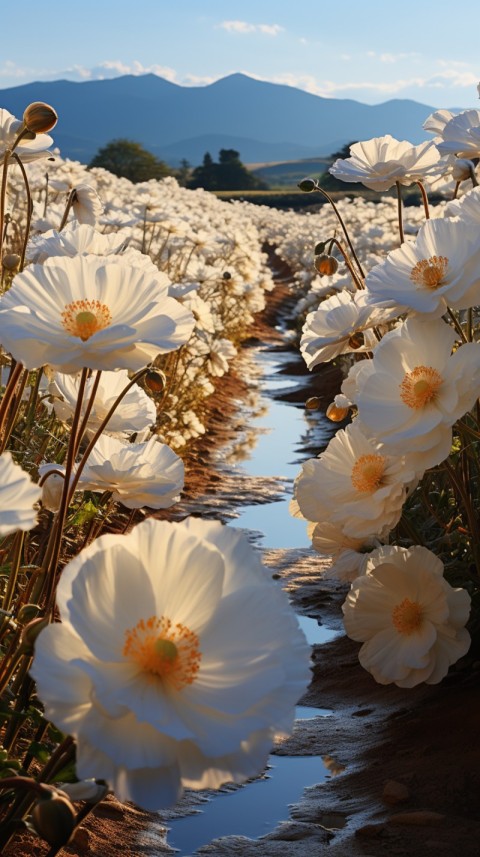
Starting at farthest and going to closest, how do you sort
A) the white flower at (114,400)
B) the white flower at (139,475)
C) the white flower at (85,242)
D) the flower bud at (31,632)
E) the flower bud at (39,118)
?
1. the white flower at (85,242)
2. the flower bud at (39,118)
3. the white flower at (114,400)
4. the white flower at (139,475)
5. the flower bud at (31,632)

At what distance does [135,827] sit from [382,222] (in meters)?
13.9

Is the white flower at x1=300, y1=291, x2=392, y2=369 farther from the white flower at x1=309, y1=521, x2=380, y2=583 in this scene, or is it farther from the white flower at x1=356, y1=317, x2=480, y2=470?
the white flower at x1=309, y1=521, x2=380, y2=583

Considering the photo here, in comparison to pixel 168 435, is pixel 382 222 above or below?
above

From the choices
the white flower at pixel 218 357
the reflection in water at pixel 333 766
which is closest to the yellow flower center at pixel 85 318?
the reflection in water at pixel 333 766

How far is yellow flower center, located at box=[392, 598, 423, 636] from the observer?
2932mm

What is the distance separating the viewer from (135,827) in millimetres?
2916

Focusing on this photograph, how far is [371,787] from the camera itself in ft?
10.1

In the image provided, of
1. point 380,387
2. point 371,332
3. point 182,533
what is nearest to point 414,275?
Result: point 380,387

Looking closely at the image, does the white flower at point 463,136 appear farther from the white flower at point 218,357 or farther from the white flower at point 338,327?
the white flower at point 218,357

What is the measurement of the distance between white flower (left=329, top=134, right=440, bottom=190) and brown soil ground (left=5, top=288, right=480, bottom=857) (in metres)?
1.45

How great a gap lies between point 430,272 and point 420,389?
0.27 m

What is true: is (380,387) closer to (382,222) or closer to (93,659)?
(93,659)

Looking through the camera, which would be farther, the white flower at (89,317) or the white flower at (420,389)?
the white flower at (420,389)

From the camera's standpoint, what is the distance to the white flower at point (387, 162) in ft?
9.78
